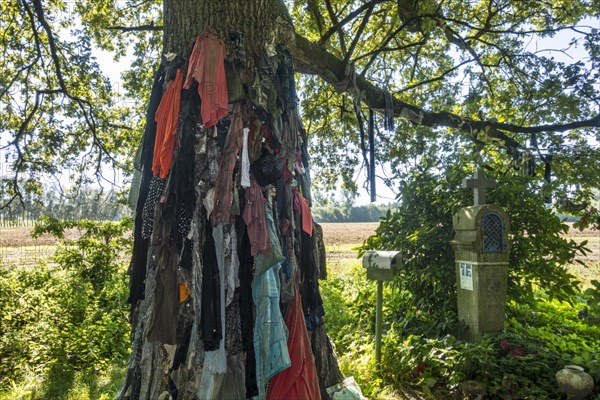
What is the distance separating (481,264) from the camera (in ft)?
17.3

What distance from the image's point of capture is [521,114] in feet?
25.8

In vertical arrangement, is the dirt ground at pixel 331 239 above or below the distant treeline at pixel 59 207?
below

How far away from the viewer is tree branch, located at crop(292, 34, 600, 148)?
5160 millimetres

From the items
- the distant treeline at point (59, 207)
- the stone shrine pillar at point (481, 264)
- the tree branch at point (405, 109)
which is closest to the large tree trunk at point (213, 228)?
the tree branch at point (405, 109)

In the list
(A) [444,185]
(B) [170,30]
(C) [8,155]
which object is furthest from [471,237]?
(C) [8,155]

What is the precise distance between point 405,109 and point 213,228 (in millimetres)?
5373

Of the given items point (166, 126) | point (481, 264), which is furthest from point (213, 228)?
point (481, 264)

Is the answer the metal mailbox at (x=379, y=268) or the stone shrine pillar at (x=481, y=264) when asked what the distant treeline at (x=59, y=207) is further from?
the stone shrine pillar at (x=481, y=264)

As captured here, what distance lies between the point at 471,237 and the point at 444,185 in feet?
4.41

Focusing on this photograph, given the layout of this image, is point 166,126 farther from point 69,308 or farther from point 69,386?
point 69,308

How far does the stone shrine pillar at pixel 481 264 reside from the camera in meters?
5.21

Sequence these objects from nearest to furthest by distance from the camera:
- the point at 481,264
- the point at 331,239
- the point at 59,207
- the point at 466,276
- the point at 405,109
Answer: the point at 481,264
the point at 466,276
the point at 405,109
the point at 59,207
the point at 331,239

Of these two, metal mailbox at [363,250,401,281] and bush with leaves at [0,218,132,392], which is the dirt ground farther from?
metal mailbox at [363,250,401,281]

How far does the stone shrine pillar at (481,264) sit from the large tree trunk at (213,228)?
2.96 meters
